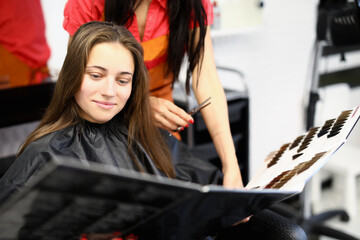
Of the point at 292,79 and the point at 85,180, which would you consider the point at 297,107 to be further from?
the point at 85,180

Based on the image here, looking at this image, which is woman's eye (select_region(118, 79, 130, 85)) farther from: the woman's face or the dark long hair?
the dark long hair

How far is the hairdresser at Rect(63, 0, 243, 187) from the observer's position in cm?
130

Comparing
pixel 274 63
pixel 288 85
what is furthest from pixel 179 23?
pixel 288 85

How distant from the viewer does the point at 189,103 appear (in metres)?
2.49

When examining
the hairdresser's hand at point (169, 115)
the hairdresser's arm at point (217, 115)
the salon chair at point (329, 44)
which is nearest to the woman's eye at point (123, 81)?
the hairdresser's hand at point (169, 115)

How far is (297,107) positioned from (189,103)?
1829 mm

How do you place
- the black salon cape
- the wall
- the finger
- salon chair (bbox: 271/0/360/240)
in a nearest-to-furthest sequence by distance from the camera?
the black salon cape
the finger
salon chair (bbox: 271/0/360/240)
the wall

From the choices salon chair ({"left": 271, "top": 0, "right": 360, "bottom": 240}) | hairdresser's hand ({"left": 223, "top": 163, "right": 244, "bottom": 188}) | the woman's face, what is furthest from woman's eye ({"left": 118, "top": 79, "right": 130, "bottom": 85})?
salon chair ({"left": 271, "top": 0, "right": 360, "bottom": 240})

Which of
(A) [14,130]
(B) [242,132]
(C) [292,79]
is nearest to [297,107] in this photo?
(C) [292,79]

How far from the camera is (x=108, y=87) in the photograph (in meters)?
1.17

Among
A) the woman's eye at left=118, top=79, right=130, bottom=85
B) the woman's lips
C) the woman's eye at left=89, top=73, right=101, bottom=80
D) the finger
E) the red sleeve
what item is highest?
the red sleeve

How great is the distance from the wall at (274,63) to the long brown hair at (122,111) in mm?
2012

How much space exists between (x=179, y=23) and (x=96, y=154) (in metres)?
0.48

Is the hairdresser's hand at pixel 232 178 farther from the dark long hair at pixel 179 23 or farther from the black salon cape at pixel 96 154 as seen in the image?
the dark long hair at pixel 179 23
